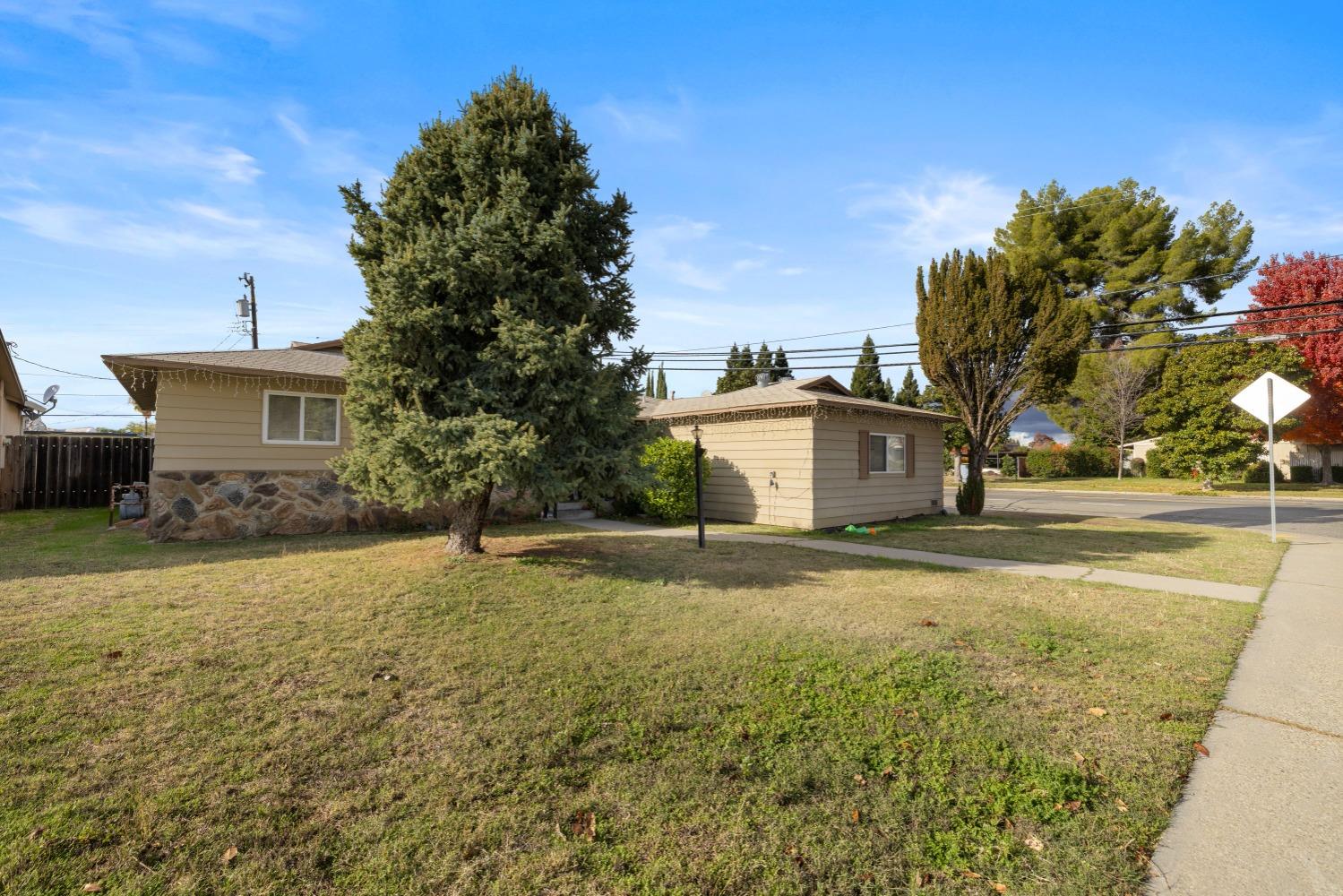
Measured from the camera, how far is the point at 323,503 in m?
10.6

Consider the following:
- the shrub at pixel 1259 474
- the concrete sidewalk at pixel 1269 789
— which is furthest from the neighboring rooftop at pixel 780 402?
the shrub at pixel 1259 474

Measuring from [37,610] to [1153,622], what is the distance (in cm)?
930

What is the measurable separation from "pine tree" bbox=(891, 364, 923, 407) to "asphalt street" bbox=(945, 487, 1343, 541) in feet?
42.6

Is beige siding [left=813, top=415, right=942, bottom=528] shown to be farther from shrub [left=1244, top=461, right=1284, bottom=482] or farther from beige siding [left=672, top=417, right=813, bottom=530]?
shrub [left=1244, top=461, right=1284, bottom=482]

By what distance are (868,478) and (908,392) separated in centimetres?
2856

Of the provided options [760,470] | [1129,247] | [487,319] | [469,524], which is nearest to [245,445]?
[469,524]

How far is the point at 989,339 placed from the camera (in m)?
13.8

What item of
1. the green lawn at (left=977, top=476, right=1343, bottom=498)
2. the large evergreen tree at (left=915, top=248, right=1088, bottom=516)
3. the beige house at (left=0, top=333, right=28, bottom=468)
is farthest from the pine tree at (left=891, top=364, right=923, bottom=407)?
the beige house at (left=0, top=333, right=28, bottom=468)

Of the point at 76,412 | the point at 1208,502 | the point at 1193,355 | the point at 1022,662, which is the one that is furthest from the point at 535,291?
the point at 76,412

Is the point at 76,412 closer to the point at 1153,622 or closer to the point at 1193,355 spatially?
the point at 1153,622

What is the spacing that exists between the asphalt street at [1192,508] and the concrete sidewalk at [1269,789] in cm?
1139

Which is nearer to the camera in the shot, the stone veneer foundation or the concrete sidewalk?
the concrete sidewalk

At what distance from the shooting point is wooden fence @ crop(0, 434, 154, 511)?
1338cm

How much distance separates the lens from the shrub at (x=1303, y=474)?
1200 inches
